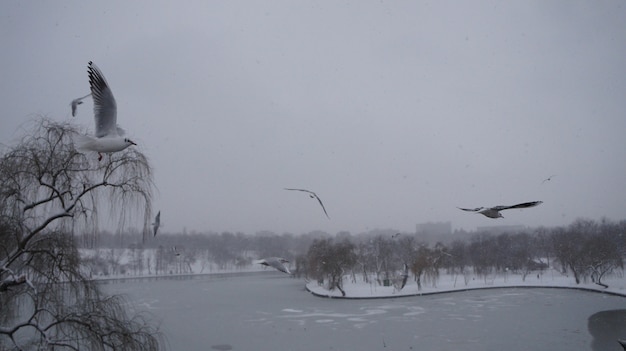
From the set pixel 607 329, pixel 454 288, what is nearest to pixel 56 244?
pixel 607 329

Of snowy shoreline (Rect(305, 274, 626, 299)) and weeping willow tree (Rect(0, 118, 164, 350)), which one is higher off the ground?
weeping willow tree (Rect(0, 118, 164, 350))

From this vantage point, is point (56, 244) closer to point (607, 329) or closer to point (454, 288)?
point (607, 329)

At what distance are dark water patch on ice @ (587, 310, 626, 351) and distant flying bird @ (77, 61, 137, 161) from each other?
18327mm

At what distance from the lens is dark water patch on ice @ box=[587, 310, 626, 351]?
16.2 m

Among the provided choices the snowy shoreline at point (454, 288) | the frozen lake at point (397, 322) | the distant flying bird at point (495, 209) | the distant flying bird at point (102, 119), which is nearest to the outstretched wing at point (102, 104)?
the distant flying bird at point (102, 119)

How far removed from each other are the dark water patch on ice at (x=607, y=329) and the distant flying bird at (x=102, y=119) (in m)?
18.3

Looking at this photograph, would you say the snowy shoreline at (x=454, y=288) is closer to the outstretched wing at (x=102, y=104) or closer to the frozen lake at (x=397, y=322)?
the frozen lake at (x=397, y=322)

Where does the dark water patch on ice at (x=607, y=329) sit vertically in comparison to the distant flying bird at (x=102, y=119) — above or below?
below

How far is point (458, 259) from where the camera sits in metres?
55.4

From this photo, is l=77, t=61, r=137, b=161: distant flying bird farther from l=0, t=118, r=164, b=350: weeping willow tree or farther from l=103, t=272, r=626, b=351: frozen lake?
l=103, t=272, r=626, b=351: frozen lake

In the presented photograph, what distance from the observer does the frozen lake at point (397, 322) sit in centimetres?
1708

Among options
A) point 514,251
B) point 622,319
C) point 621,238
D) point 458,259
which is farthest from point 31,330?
point 621,238

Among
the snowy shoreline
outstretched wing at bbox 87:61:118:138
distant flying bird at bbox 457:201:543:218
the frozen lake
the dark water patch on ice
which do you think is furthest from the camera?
the snowy shoreline

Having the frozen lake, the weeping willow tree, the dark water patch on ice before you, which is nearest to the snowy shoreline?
the frozen lake
